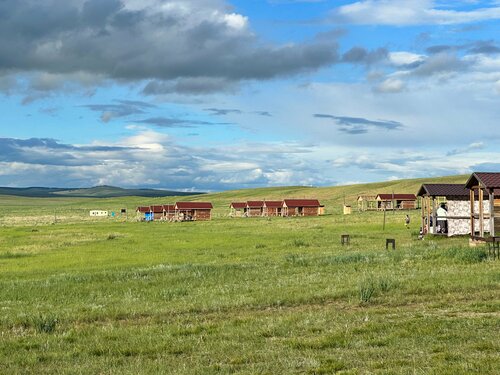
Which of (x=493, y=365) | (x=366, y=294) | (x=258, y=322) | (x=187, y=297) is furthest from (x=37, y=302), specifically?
(x=493, y=365)

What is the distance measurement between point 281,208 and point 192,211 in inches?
801

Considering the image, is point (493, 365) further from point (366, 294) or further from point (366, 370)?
point (366, 294)

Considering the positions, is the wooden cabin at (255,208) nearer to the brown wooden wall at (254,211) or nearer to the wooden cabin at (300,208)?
the brown wooden wall at (254,211)

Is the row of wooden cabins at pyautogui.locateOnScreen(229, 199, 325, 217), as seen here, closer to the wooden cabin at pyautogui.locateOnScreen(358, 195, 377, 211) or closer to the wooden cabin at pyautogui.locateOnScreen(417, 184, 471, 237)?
the wooden cabin at pyautogui.locateOnScreen(358, 195, 377, 211)

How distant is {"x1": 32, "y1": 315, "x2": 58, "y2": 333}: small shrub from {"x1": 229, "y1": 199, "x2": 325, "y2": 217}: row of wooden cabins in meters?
108

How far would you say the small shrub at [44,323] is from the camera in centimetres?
1374

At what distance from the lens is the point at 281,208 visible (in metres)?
127

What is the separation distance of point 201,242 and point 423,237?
18.5 metres

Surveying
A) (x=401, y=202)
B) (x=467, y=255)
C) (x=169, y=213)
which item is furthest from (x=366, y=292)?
(x=401, y=202)

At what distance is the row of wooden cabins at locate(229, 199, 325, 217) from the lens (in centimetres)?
12261

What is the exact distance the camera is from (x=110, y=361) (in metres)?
10.3

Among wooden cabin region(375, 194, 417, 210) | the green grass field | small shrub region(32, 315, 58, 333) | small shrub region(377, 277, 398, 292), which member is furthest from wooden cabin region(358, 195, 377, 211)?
small shrub region(32, 315, 58, 333)

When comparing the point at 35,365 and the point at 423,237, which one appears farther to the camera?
the point at 423,237

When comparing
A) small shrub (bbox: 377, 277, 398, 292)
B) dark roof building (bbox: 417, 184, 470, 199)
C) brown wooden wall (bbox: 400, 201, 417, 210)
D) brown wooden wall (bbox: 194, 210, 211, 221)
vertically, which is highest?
dark roof building (bbox: 417, 184, 470, 199)
